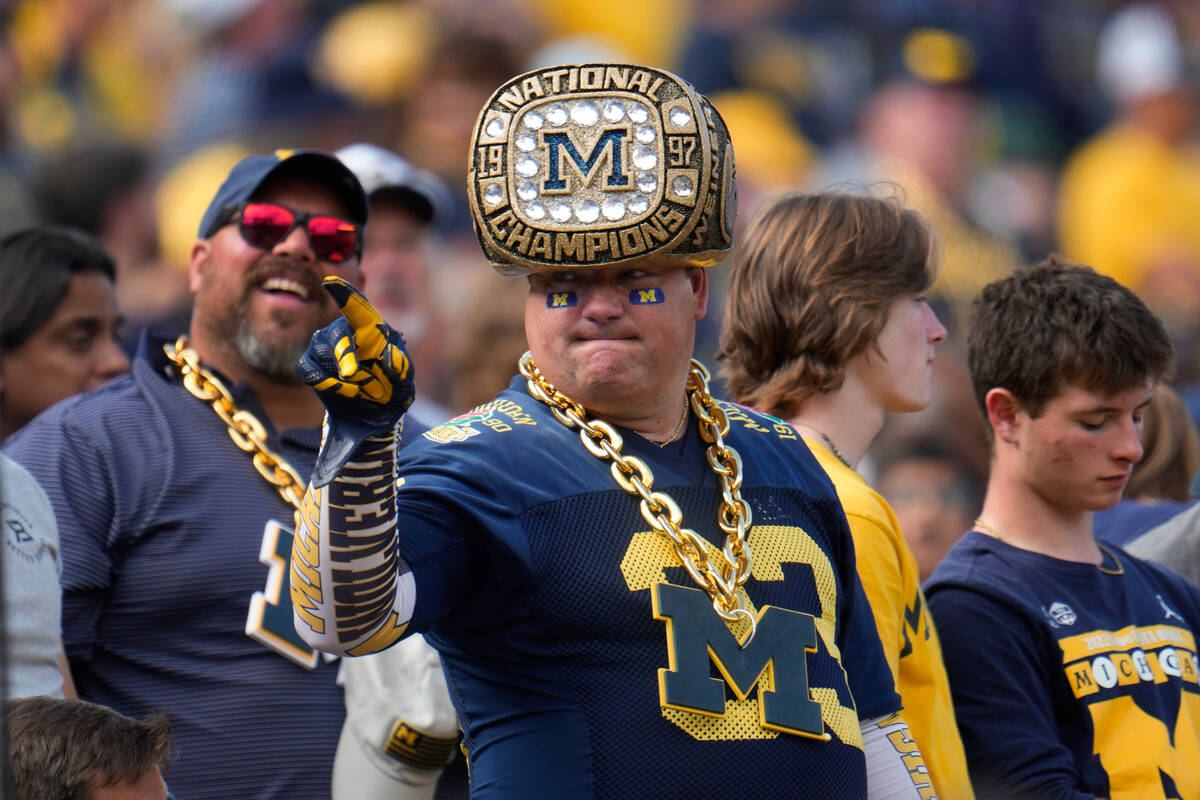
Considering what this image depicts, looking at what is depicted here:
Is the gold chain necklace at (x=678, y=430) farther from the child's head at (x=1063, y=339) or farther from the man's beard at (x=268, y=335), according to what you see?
the man's beard at (x=268, y=335)

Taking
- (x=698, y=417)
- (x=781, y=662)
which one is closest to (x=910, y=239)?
(x=698, y=417)

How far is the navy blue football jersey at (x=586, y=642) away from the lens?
2.49 meters

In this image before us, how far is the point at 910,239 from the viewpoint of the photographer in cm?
348

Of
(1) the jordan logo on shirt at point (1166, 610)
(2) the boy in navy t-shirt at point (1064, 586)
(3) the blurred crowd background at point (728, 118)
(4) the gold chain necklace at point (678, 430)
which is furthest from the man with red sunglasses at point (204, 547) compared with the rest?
(1) the jordan logo on shirt at point (1166, 610)

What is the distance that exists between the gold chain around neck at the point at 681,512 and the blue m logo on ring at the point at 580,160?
13.5 inches

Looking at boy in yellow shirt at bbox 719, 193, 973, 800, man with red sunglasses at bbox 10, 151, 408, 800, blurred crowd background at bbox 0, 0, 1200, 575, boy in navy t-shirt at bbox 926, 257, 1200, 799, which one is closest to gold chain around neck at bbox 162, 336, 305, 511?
man with red sunglasses at bbox 10, 151, 408, 800

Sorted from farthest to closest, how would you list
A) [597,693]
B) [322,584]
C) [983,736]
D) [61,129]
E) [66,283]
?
[61,129] → [66,283] → [983,736] → [597,693] → [322,584]

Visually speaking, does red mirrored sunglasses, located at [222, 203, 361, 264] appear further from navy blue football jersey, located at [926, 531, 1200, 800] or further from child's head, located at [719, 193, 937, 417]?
navy blue football jersey, located at [926, 531, 1200, 800]

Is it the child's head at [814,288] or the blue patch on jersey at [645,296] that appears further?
the child's head at [814,288]

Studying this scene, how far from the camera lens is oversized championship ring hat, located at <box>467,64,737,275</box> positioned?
103 inches

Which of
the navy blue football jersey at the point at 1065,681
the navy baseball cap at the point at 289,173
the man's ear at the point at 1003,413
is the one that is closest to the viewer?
the navy blue football jersey at the point at 1065,681

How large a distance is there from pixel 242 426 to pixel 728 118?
646cm

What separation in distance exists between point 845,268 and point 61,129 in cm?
613

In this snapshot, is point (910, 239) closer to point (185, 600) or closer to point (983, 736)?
point (983, 736)
